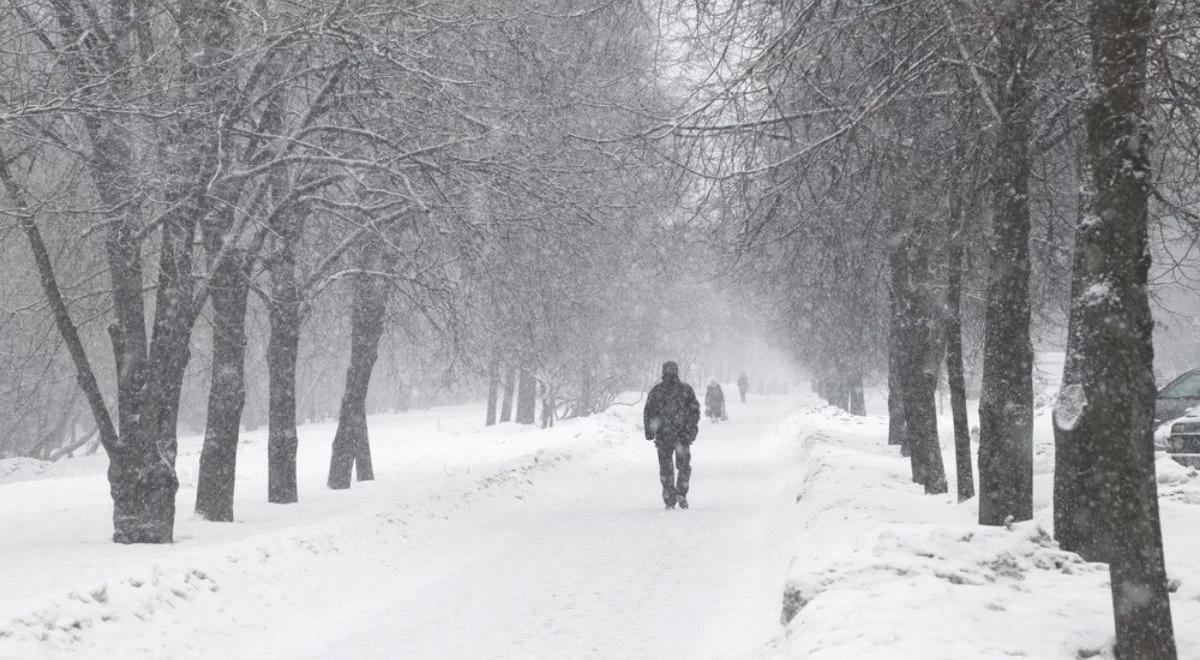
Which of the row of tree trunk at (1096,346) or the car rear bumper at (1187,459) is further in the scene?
the car rear bumper at (1187,459)

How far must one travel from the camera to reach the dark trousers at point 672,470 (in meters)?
13.5

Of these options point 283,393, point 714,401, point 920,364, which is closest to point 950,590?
point 920,364

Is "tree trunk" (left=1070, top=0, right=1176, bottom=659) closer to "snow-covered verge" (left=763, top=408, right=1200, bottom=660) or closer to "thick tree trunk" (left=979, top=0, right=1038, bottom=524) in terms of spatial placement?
"snow-covered verge" (left=763, top=408, right=1200, bottom=660)

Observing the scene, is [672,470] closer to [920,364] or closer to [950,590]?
[920,364]

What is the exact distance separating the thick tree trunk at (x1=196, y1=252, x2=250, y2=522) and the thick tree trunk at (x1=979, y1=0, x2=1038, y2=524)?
8.29 meters

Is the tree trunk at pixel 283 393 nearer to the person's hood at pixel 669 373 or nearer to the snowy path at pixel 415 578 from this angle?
the snowy path at pixel 415 578

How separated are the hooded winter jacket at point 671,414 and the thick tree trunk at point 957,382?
399cm

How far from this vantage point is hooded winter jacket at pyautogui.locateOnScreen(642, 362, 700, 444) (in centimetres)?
1380

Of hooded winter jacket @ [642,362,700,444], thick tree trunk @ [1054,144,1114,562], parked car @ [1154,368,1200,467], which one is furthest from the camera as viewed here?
parked car @ [1154,368,1200,467]

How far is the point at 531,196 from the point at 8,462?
22452 mm

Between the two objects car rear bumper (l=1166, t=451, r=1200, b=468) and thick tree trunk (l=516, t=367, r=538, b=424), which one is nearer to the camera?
car rear bumper (l=1166, t=451, r=1200, b=468)

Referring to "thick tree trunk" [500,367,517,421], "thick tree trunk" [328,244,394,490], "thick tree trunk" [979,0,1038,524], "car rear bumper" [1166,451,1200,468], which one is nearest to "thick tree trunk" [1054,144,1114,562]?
"thick tree trunk" [979,0,1038,524]

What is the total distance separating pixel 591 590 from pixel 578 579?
446 mm

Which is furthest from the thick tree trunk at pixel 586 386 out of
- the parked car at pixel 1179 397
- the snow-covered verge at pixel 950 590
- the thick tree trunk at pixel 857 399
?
the snow-covered verge at pixel 950 590
